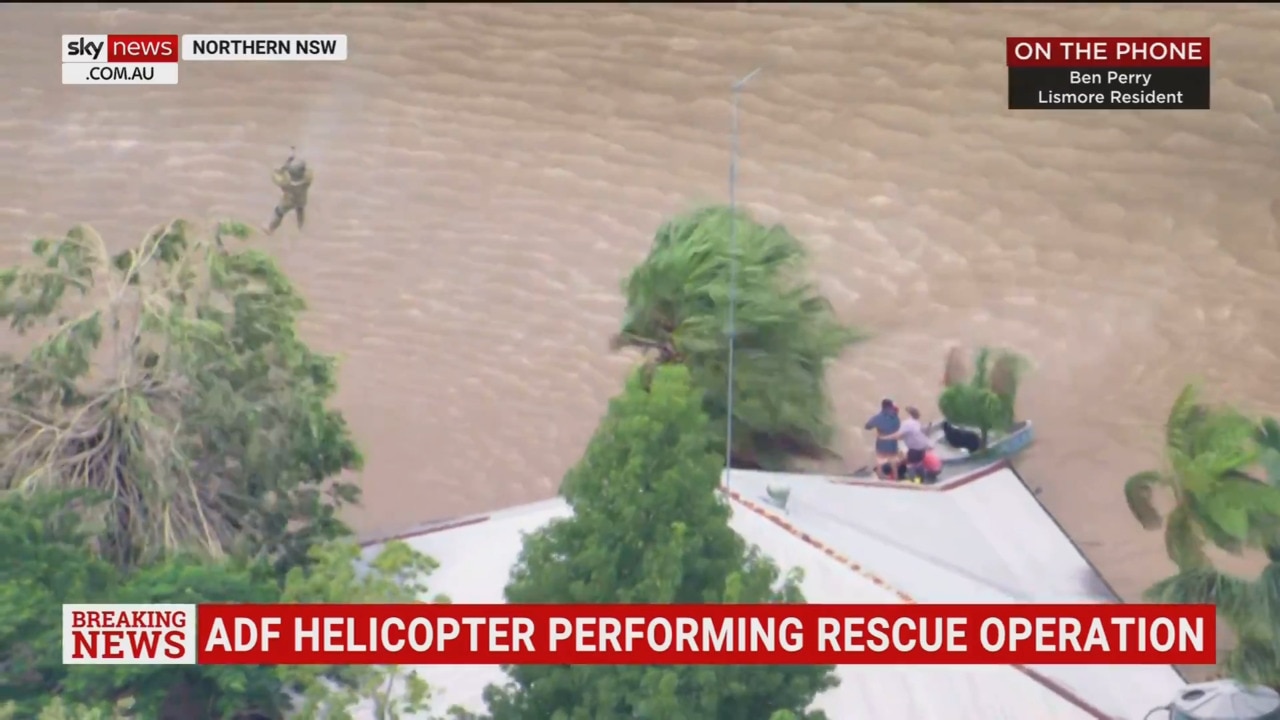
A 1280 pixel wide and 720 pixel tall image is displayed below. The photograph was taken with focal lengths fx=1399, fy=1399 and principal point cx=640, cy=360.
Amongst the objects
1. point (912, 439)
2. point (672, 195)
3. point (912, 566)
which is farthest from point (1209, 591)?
point (672, 195)

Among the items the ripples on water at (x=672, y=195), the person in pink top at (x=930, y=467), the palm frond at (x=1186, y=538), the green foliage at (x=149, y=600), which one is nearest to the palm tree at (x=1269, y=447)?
the palm frond at (x=1186, y=538)

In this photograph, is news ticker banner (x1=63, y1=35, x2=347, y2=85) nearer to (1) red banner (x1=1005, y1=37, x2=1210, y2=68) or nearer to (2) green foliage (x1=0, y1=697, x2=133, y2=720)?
(2) green foliage (x1=0, y1=697, x2=133, y2=720)

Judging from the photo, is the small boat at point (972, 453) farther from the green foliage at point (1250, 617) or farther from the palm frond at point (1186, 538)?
the green foliage at point (1250, 617)

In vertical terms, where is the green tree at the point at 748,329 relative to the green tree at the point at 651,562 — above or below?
above

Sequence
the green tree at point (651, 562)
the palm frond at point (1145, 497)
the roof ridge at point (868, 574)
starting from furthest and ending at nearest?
the palm frond at point (1145, 497), the roof ridge at point (868, 574), the green tree at point (651, 562)

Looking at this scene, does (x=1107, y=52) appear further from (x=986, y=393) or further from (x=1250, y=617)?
(x=1250, y=617)

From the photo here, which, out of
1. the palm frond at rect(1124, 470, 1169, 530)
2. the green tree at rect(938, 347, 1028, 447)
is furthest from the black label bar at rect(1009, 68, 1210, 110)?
the palm frond at rect(1124, 470, 1169, 530)

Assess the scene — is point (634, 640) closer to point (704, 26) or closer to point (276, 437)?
point (276, 437)
